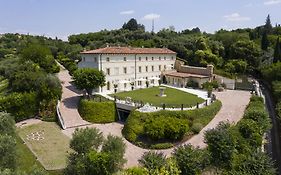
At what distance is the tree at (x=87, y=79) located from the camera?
124 feet

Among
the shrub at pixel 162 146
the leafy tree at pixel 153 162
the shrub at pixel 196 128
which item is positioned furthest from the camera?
the shrub at pixel 196 128

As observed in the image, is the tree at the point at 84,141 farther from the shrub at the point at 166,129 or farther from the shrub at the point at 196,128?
the shrub at the point at 196,128

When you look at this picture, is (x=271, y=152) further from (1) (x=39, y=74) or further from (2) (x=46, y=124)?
(1) (x=39, y=74)

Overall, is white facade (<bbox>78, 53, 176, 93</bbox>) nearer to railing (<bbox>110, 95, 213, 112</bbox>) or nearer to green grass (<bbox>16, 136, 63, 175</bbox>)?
railing (<bbox>110, 95, 213, 112</bbox>)

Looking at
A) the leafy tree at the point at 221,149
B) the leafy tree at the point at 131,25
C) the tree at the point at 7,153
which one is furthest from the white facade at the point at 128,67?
the leafy tree at the point at 131,25

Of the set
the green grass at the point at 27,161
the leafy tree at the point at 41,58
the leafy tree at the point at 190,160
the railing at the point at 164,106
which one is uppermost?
the leafy tree at the point at 41,58

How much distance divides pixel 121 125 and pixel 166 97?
7898mm

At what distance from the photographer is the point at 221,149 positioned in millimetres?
21422

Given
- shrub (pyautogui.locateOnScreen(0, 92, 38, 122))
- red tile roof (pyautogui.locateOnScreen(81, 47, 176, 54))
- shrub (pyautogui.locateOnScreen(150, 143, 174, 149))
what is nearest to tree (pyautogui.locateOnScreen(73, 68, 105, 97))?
red tile roof (pyautogui.locateOnScreen(81, 47, 176, 54))

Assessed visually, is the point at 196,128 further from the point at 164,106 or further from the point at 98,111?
the point at 98,111

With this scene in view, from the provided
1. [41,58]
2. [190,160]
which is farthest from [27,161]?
[41,58]

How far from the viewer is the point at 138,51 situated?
→ 49.4 meters

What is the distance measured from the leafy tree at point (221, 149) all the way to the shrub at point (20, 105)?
24.9 meters

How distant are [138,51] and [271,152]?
91.2 ft
